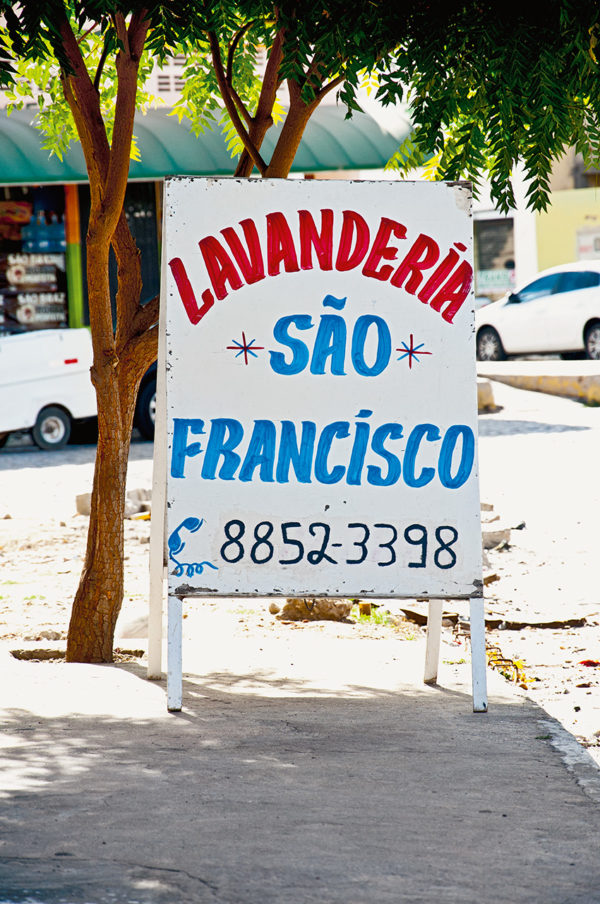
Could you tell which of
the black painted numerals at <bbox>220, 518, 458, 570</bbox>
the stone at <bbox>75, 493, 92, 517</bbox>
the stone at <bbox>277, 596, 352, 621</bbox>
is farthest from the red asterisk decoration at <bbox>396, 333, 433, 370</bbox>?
the stone at <bbox>75, 493, 92, 517</bbox>

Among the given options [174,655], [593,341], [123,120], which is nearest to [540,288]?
[593,341]

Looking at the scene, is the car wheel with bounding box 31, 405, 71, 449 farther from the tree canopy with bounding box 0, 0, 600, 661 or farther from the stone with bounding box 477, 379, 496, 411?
the tree canopy with bounding box 0, 0, 600, 661

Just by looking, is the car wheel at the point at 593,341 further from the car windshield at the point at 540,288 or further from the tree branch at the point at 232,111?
the tree branch at the point at 232,111

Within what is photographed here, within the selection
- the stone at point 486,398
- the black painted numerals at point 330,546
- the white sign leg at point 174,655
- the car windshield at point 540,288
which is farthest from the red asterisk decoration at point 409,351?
the car windshield at point 540,288

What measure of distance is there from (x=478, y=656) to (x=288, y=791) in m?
1.21

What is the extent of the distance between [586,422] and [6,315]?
7.66 metres

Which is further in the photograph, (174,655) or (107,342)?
(107,342)

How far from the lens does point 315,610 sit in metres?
7.36

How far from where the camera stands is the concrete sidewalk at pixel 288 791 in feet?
10.7

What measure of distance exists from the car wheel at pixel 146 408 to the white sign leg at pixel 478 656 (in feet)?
35.4

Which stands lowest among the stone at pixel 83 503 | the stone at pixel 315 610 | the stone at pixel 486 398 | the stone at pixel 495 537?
the stone at pixel 315 610

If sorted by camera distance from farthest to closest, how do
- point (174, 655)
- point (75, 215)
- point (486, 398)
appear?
1. point (486, 398)
2. point (75, 215)
3. point (174, 655)

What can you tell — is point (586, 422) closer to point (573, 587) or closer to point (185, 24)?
point (573, 587)

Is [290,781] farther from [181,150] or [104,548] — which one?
[181,150]
